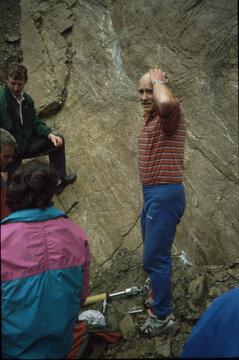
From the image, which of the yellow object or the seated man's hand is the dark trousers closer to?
the seated man's hand

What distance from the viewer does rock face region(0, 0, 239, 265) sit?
3.79 m

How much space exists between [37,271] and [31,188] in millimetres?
544

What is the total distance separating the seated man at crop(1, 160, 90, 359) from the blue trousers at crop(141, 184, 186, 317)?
2.45ft

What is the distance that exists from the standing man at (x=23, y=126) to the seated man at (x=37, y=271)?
1.78m

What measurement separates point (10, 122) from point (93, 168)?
132 centimetres

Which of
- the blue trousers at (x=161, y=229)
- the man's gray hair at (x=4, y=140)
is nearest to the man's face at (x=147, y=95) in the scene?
the blue trousers at (x=161, y=229)

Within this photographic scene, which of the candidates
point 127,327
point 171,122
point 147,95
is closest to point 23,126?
point 147,95

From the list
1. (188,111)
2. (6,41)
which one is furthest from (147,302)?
(6,41)

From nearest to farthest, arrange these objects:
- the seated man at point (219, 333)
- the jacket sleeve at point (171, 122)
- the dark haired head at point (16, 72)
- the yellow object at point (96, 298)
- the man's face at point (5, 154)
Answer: the seated man at point (219, 333), the jacket sleeve at point (171, 122), the man's face at point (5, 154), the yellow object at point (96, 298), the dark haired head at point (16, 72)

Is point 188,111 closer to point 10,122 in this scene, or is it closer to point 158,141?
point 158,141

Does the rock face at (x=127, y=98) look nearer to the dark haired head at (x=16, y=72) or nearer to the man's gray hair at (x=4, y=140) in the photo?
the dark haired head at (x=16, y=72)

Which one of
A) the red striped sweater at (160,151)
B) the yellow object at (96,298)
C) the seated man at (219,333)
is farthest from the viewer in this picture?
the yellow object at (96,298)

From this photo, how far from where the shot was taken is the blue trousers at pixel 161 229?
2.64 m

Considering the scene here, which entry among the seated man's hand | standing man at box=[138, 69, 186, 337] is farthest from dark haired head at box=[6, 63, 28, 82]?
standing man at box=[138, 69, 186, 337]
